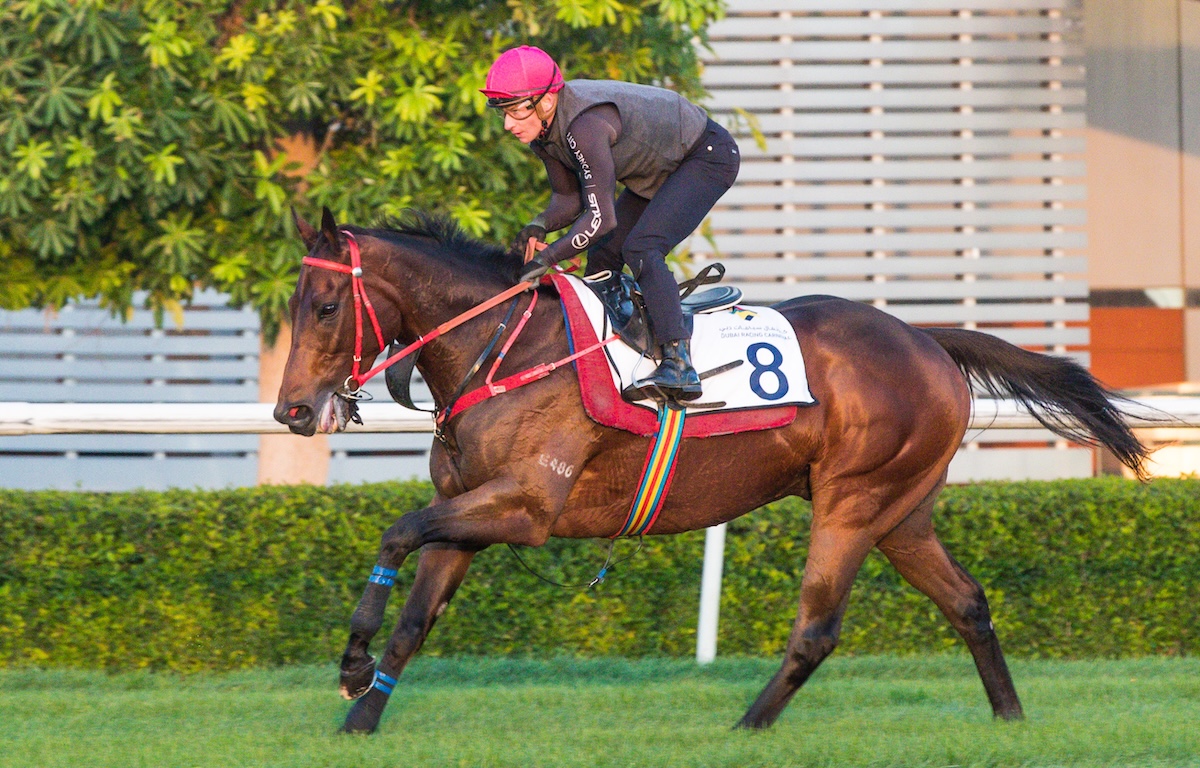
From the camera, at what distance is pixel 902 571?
16.6 ft

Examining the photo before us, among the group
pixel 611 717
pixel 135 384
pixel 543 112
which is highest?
pixel 543 112

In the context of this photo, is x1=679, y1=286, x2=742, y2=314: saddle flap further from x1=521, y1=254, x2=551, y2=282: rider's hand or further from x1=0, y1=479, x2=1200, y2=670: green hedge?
x1=0, y1=479, x2=1200, y2=670: green hedge

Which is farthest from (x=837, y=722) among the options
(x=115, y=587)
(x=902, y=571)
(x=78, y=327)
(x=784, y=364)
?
(x=78, y=327)

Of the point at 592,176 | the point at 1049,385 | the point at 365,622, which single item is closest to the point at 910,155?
the point at 1049,385

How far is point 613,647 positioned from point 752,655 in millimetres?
644

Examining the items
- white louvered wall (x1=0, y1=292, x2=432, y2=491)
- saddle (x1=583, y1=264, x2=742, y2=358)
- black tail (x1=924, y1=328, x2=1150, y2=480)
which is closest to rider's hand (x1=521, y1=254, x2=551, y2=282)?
saddle (x1=583, y1=264, x2=742, y2=358)

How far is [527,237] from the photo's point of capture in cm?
467

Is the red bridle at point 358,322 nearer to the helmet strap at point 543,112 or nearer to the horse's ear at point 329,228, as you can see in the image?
the horse's ear at point 329,228

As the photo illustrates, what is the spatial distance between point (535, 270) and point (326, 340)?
723 millimetres

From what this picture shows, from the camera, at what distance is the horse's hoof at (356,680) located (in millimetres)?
4137

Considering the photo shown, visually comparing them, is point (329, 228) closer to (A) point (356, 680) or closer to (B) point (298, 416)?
(B) point (298, 416)

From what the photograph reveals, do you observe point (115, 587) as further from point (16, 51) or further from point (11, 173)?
point (16, 51)

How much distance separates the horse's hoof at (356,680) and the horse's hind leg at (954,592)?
1.97 metres

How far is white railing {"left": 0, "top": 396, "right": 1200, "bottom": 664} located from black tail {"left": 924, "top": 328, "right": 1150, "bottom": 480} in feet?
0.98
